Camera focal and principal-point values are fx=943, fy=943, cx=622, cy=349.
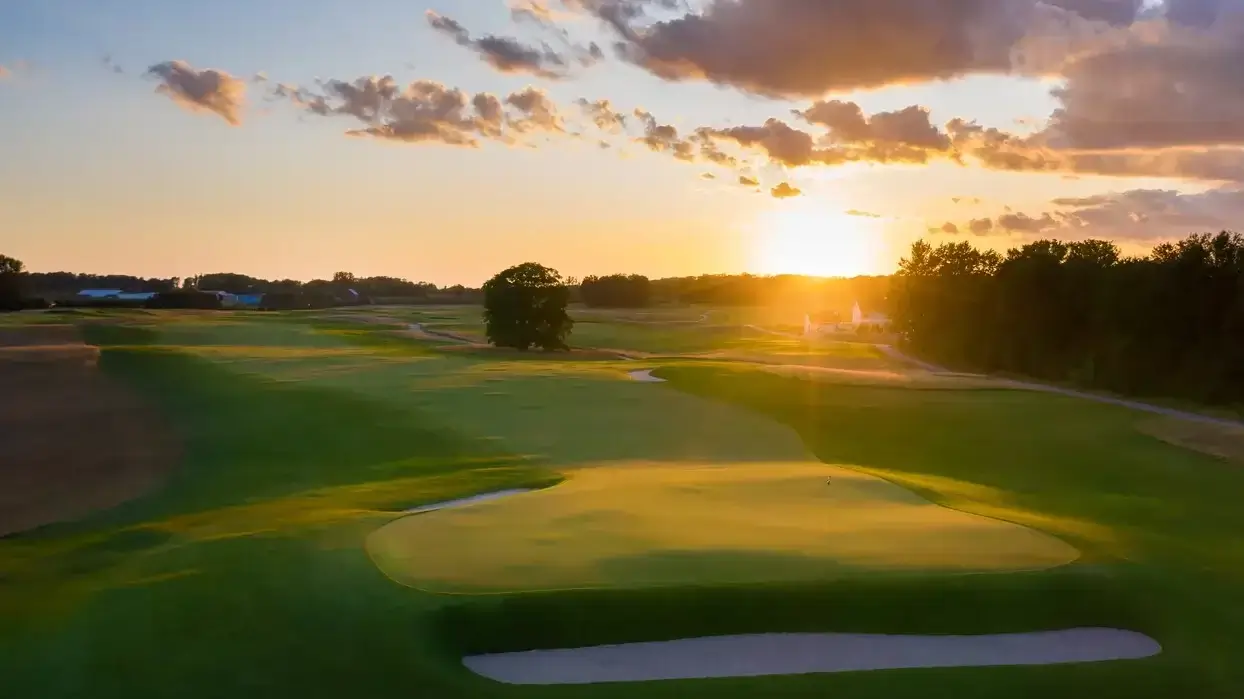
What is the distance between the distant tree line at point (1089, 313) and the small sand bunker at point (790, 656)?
46215mm

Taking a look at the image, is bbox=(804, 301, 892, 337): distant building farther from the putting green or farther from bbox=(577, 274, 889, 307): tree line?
the putting green

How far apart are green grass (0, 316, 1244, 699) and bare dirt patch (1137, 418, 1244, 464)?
788mm

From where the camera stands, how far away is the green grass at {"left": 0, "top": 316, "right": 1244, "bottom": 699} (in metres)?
9.88

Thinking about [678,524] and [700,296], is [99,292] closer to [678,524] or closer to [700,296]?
[700,296]

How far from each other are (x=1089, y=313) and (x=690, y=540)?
194 feet

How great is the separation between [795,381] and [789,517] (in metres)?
30.8

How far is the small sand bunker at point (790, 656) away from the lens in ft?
34.0

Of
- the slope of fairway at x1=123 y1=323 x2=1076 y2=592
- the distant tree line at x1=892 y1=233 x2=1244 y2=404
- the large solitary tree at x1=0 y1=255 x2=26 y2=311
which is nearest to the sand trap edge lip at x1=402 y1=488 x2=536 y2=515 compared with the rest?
the slope of fairway at x1=123 y1=323 x2=1076 y2=592

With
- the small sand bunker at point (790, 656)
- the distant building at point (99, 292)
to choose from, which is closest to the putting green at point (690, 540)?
the small sand bunker at point (790, 656)

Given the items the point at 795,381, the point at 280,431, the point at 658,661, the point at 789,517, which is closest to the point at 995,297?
the point at 795,381

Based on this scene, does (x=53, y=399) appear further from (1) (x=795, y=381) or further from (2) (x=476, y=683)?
(2) (x=476, y=683)

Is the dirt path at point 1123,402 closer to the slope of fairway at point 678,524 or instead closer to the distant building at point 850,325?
the slope of fairway at point 678,524

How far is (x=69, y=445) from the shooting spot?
29156mm

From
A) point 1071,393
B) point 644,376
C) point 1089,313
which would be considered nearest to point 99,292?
point 644,376
